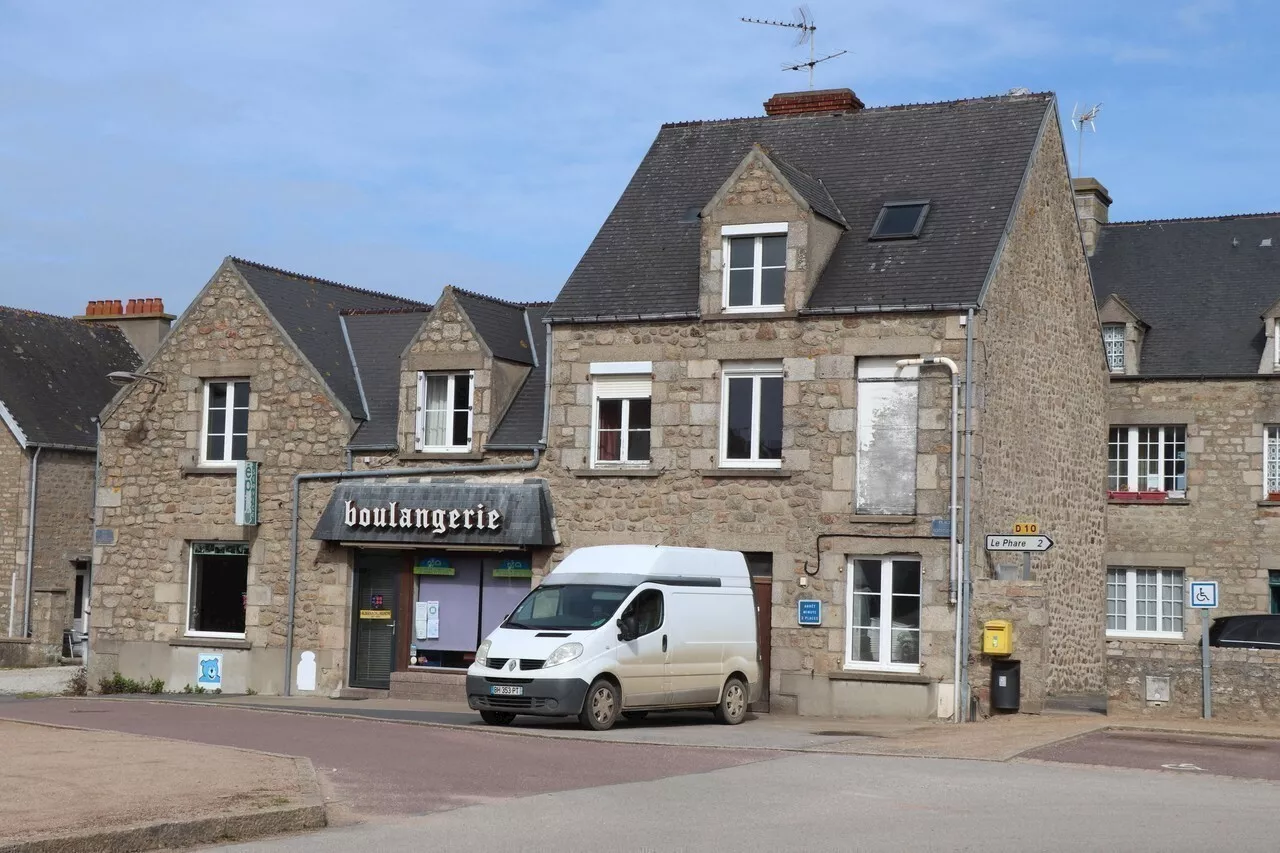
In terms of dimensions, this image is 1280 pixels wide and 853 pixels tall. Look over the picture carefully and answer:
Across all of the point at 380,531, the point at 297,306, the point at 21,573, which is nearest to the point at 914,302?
the point at 380,531

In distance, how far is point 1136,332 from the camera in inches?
1308

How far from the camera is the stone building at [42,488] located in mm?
34875

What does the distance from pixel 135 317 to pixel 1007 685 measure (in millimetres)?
27456

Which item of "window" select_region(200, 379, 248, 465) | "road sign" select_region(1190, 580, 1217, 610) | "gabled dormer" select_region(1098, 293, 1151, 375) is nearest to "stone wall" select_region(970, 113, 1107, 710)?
"road sign" select_region(1190, 580, 1217, 610)

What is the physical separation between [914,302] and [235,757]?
11689mm

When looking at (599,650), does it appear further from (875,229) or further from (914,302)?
(875,229)

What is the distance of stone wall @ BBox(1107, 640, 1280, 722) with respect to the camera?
68.6 feet

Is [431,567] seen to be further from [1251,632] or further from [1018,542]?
[1251,632]

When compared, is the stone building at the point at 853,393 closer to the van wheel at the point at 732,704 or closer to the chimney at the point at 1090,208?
the van wheel at the point at 732,704

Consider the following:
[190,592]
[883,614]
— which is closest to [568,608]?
[883,614]

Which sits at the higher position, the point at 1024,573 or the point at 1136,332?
the point at 1136,332

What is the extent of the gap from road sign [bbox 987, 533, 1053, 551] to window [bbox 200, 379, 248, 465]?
1209 cm

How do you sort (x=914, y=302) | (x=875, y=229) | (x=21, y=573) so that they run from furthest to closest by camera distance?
(x=21, y=573) → (x=875, y=229) → (x=914, y=302)

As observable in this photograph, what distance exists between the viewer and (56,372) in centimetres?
3819
